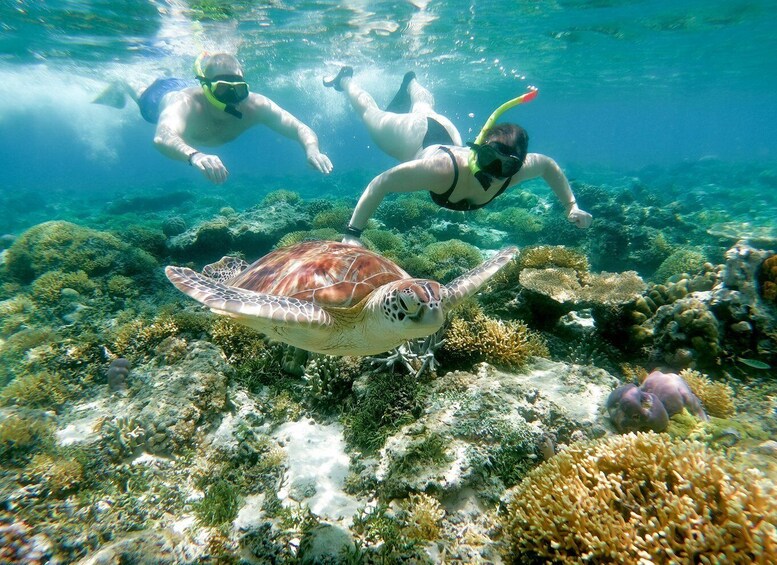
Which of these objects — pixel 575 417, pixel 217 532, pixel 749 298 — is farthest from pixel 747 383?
pixel 217 532

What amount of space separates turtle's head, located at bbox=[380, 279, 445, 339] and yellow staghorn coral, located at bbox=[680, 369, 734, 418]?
10.4ft

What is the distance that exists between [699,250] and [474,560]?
433 inches

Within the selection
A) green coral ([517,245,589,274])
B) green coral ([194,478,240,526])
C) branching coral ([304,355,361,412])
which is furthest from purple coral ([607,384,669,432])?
green coral ([194,478,240,526])

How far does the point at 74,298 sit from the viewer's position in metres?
7.12

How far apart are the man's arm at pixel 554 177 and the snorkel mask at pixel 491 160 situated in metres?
0.74

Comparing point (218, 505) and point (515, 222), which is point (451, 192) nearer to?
point (218, 505)

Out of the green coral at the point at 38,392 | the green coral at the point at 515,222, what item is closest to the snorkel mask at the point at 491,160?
the green coral at the point at 38,392

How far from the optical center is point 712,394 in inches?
139

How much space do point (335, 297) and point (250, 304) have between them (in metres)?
0.75

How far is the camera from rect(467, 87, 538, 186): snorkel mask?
4195mm

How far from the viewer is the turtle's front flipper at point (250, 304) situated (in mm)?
2547

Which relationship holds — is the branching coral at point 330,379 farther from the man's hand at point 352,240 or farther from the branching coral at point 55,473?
the branching coral at point 55,473

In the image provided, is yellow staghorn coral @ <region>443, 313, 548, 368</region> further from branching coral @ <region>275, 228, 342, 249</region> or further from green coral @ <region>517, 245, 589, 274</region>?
branching coral @ <region>275, 228, 342, 249</region>

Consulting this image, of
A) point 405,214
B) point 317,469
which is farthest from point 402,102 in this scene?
point 317,469
